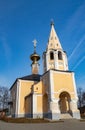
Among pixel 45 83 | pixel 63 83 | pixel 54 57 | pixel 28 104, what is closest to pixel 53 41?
pixel 54 57

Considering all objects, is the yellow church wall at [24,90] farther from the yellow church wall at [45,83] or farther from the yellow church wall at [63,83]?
the yellow church wall at [63,83]

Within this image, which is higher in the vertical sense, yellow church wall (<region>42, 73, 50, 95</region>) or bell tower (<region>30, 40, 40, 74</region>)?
bell tower (<region>30, 40, 40, 74</region>)

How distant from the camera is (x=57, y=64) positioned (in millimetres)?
26156

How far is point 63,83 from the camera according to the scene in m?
24.1

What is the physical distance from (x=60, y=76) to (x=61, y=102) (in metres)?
5.44

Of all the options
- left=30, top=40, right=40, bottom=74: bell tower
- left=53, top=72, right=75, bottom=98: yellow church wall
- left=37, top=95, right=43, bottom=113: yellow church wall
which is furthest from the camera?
left=30, top=40, right=40, bottom=74: bell tower

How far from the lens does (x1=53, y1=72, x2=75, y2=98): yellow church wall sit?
77.4 feet

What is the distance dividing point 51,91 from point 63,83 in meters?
2.75

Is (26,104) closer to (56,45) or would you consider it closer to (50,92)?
(50,92)

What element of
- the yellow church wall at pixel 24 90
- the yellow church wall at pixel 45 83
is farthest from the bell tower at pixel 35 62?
the yellow church wall at pixel 45 83

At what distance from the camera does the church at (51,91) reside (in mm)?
22672

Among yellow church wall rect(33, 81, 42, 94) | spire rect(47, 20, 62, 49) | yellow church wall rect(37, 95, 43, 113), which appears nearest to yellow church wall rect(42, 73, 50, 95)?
yellow church wall rect(33, 81, 42, 94)

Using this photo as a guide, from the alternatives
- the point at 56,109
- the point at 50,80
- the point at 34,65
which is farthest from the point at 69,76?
the point at 34,65

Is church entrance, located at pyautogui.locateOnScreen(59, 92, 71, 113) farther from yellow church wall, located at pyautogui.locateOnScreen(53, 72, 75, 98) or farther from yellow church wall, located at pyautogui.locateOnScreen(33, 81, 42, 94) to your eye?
yellow church wall, located at pyautogui.locateOnScreen(33, 81, 42, 94)
